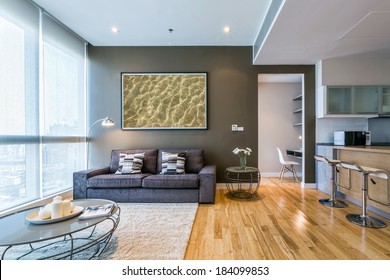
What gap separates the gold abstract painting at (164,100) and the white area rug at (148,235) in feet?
5.56

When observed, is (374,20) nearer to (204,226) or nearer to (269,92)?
(269,92)

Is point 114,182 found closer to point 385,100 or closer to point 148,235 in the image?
point 148,235

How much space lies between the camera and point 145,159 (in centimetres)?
354

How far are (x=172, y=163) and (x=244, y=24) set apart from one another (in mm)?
2661

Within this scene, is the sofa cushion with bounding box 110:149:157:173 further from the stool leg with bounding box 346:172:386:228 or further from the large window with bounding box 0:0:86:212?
the stool leg with bounding box 346:172:386:228

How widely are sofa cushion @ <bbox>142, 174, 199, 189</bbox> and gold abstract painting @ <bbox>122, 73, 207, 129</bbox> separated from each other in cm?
124

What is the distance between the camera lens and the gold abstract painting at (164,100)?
3846 mm

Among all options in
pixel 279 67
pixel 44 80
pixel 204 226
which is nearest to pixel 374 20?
pixel 279 67

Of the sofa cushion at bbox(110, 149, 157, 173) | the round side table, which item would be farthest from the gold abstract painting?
the round side table

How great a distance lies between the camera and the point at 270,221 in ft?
7.82

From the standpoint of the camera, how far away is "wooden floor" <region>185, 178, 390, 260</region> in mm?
1715

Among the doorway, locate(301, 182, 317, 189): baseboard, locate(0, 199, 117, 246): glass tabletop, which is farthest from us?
the doorway
